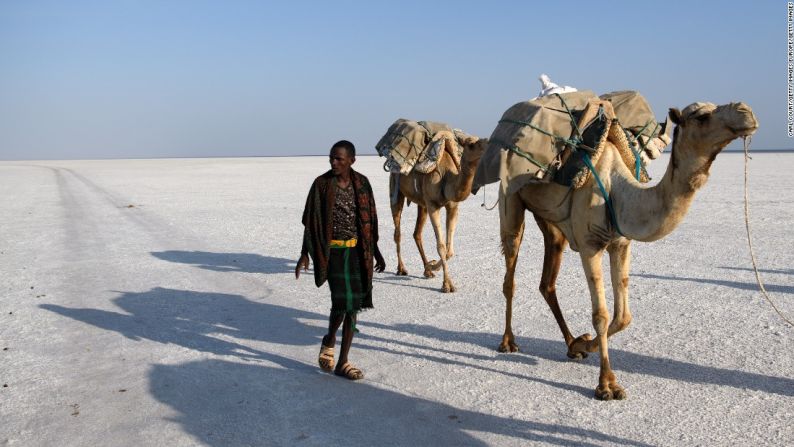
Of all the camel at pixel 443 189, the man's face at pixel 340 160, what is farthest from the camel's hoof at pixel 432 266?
the man's face at pixel 340 160

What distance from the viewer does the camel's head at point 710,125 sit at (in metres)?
4.23

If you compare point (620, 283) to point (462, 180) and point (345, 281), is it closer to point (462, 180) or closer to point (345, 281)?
point (345, 281)

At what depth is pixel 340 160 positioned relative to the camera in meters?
5.86

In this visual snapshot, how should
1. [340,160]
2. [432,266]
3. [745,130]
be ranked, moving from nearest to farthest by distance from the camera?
[745,130] → [340,160] → [432,266]

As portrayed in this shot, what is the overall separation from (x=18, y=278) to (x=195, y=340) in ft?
15.6

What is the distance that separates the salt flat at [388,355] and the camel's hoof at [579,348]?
3.2 inches

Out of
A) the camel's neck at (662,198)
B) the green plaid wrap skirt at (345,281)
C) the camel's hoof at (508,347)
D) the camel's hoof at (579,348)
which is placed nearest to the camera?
the camel's neck at (662,198)

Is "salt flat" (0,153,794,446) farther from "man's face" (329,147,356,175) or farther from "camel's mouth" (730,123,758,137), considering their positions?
"camel's mouth" (730,123,758,137)

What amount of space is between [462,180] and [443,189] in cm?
54

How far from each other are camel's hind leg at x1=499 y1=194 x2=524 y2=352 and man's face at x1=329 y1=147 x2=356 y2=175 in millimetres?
1623

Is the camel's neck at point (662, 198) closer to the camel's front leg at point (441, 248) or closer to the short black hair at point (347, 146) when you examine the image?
the short black hair at point (347, 146)

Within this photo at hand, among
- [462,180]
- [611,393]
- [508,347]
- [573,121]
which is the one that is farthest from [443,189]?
[611,393]

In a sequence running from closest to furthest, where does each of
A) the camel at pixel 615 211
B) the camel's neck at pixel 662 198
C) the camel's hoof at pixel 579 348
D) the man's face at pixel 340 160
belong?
the camel at pixel 615 211, the camel's neck at pixel 662 198, the man's face at pixel 340 160, the camel's hoof at pixel 579 348

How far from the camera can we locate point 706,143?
4500 mm
